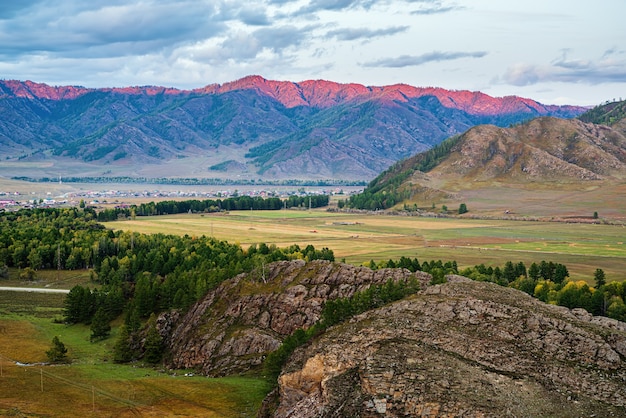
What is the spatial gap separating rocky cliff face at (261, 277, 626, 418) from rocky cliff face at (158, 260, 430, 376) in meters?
17.2

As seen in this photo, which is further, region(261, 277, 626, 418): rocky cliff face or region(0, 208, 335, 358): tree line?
region(0, 208, 335, 358): tree line

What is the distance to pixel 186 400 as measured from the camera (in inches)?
3118

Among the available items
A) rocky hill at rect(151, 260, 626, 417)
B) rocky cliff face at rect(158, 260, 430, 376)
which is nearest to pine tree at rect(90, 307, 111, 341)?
rocky cliff face at rect(158, 260, 430, 376)

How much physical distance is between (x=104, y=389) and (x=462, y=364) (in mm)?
44695

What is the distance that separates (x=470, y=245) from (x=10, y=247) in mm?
122837

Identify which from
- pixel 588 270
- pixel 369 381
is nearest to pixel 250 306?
pixel 369 381

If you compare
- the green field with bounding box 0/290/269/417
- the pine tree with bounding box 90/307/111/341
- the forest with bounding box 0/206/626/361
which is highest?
the forest with bounding box 0/206/626/361

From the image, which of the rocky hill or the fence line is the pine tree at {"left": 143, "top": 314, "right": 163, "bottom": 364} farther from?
the fence line

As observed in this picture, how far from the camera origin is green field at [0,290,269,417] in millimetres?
76062

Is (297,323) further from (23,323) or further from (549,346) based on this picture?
(23,323)

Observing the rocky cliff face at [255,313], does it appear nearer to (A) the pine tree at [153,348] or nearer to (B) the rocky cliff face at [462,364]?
(A) the pine tree at [153,348]

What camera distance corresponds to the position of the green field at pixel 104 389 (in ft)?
250

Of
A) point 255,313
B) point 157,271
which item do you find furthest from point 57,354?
point 157,271

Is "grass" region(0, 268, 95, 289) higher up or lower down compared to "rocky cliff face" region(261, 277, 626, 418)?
lower down
